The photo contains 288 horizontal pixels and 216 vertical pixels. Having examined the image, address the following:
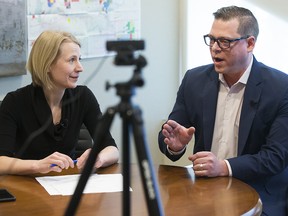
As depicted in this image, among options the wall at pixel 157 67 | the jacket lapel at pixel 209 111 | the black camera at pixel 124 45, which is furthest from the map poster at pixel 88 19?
the black camera at pixel 124 45

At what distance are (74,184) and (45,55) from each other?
76 centimetres

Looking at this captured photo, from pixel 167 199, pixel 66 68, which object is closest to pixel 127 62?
pixel 167 199

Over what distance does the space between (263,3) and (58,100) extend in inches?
69.2

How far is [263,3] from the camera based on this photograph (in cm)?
362

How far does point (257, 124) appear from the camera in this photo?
2322 mm

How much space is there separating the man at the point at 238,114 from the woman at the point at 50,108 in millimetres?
403

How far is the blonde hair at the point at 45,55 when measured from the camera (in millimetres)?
A: 2488

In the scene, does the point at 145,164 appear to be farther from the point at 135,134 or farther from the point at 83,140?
the point at 83,140

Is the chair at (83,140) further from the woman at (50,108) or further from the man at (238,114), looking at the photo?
the man at (238,114)

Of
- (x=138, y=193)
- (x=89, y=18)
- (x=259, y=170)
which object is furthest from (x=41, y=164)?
(x=89, y=18)

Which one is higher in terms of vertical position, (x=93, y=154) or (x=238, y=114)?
(x=93, y=154)

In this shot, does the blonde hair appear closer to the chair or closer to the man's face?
the chair

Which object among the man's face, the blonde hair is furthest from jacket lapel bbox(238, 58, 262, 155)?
the blonde hair

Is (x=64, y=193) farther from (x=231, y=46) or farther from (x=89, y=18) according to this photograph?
(x=89, y=18)
